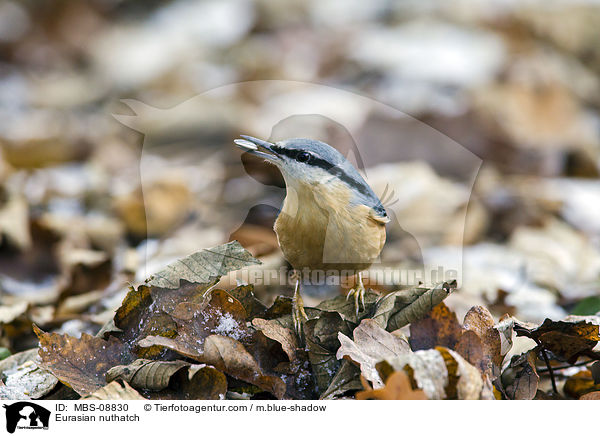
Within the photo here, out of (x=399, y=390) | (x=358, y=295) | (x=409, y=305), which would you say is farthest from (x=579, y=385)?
(x=399, y=390)

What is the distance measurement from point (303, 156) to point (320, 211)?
7.2 inches

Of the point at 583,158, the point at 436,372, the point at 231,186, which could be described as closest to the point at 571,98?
the point at 583,158

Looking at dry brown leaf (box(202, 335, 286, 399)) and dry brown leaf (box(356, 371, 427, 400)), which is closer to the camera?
dry brown leaf (box(356, 371, 427, 400))

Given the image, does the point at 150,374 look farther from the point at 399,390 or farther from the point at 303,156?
the point at 303,156

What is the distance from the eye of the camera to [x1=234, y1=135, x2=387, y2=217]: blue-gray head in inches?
77.0

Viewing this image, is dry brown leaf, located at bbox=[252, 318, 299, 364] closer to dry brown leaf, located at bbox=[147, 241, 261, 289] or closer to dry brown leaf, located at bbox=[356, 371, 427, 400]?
dry brown leaf, located at bbox=[147, 241, 261, 289]

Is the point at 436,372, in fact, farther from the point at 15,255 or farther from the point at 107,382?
the point at 15,255

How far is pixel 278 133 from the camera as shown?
2234 mm

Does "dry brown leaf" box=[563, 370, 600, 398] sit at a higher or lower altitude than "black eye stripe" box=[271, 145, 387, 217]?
lower

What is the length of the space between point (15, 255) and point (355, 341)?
2.35m

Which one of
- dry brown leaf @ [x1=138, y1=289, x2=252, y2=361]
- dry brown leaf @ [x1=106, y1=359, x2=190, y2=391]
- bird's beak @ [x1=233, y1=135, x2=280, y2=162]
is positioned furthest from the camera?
bird's beak @ [x1=233, y1=135, x2=280, y2=162]

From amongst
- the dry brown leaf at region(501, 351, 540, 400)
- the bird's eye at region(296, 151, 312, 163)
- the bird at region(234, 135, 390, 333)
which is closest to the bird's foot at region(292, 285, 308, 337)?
the bird at region(234, 135, 390, 333)

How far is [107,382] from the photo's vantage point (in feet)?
5.53

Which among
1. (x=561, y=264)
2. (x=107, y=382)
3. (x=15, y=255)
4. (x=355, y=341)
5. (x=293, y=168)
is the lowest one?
(x=15, y=255)
